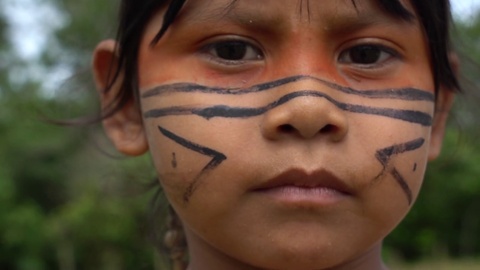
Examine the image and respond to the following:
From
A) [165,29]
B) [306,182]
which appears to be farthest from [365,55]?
[165,29]

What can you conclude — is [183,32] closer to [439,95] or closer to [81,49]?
[439,95]

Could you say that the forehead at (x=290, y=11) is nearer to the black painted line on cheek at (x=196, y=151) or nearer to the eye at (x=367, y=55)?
the eye at (x=367, y=55)

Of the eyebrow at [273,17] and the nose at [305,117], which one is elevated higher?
Answer: the eyebrow at [273,17]

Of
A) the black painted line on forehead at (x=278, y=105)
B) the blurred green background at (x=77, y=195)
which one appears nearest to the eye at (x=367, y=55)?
the black painted line on forehead at (x=278, y=105)

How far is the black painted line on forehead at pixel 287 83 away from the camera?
4.44 ft

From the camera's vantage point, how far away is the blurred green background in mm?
6242

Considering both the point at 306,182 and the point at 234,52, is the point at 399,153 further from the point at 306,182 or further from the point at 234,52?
the point at 234,52

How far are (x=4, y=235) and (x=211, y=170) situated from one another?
222 inches

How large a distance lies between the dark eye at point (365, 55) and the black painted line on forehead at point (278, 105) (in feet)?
0.34

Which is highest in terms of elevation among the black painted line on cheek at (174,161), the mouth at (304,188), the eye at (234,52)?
the eye at (234,52)

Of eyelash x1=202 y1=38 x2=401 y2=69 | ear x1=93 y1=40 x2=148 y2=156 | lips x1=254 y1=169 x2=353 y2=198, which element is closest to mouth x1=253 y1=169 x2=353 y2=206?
lips x1=254 y1=169 x2=353 y2=198

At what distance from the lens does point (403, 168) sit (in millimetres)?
1423

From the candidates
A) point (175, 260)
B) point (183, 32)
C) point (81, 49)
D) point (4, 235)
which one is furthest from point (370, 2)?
point (81, 49)

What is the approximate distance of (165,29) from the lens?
4.89 feet
